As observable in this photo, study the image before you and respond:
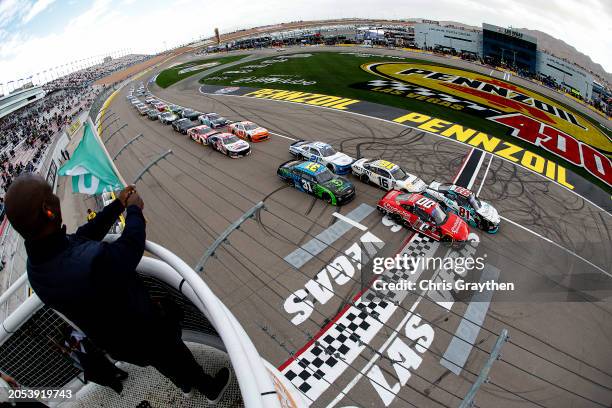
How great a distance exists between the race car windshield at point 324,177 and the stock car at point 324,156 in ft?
7.18

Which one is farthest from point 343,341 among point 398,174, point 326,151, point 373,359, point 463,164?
point 463,164

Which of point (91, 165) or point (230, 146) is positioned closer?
point (91, 165)

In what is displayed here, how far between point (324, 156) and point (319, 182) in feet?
11.9

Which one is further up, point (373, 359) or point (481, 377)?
point (481, 377)

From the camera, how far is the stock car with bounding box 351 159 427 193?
15875 millimetres

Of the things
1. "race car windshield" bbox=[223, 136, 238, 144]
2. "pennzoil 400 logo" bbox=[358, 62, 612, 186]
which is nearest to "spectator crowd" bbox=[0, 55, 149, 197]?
"race car windshield" bbox=[223, 136, 238, 144]

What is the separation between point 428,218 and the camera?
13289mm

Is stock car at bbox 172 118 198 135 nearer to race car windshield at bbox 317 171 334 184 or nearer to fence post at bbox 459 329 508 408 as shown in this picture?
race car windshield at bbox 317 171 334 184

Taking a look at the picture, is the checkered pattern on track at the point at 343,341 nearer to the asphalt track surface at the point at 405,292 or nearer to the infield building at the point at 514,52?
the asphalt track surface at the point at 405,292

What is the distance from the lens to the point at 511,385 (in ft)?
27.8

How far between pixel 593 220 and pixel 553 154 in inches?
308

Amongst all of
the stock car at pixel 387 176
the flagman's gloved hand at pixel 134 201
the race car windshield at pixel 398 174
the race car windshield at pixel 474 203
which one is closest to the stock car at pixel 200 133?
the stock car at pixel 387 176

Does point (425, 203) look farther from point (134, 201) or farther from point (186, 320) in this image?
point (134, 201)

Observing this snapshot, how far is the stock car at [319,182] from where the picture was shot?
1528cm
